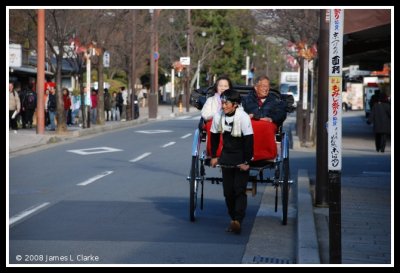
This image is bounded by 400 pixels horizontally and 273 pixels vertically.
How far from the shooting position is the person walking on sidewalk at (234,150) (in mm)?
10703

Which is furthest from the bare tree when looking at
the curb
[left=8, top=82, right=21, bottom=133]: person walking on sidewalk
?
the curb

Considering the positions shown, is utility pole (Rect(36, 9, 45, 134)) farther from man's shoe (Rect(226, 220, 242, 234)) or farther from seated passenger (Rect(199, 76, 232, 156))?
man's shoe (Rect(226, 220, 242, 234))

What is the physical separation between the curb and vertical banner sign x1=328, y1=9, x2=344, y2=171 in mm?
1130

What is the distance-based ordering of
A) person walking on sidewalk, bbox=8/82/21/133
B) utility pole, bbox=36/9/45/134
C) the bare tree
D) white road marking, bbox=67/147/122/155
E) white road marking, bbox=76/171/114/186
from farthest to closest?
person walking on sidewalk, bbox=8/82/21/133, the bare tree, utility pole, bbox=36/9/45/134, white road marking, bbox=67/147/122/155, white road marking, bbox=76/171/114/186

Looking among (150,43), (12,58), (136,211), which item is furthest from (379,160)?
(150,43)

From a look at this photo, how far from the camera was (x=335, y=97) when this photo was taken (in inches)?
309

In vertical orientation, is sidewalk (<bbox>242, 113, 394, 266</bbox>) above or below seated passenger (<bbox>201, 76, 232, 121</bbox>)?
below

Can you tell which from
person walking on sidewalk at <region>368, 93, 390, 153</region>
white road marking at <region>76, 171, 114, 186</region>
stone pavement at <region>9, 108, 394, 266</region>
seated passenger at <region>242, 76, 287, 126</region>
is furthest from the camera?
person walking on sidewalk at <region>368, 93, 390, 153</region>

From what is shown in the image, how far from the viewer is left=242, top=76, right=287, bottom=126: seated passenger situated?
11.9 meters

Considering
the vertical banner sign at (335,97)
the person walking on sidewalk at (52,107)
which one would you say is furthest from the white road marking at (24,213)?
the person walking on sidewalk at (52,107)

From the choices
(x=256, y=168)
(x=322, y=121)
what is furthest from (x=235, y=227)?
(x=322, y=121)

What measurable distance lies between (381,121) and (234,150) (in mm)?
15902
